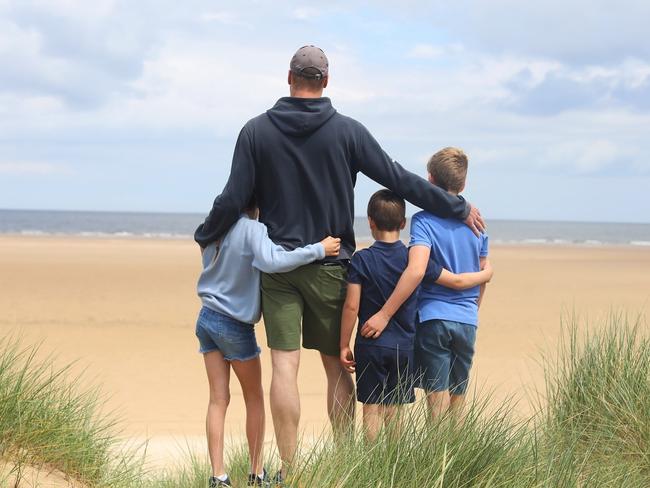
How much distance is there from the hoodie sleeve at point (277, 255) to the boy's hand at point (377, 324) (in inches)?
14.9

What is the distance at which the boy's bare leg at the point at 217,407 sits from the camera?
378 cm

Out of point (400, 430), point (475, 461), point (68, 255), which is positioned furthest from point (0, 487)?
point (68, 255)

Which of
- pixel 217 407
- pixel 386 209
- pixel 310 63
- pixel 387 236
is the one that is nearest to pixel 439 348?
pixel 387 236

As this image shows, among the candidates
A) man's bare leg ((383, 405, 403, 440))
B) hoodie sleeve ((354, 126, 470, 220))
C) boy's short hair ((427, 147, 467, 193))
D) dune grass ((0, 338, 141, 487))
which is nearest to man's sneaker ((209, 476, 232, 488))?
dune grass ((0, 338, 141, 487))

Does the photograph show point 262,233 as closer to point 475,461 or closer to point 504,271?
point 475,461

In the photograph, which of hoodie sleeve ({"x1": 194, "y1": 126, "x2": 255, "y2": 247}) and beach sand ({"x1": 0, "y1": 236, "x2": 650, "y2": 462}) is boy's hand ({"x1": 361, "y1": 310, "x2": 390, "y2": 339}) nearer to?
hoodie sleeve ({"x1": 194, "y1": 126, "x2": 255, "y2": 247})

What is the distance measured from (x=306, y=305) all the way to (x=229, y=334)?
37 centimetres

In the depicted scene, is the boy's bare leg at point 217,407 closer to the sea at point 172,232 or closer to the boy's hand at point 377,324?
the boy's hand at point 377,324

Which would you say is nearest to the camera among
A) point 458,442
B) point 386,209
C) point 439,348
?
point 458,442

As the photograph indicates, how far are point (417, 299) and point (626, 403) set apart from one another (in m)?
1.25

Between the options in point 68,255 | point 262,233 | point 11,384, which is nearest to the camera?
point 262,233

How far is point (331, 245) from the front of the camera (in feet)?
11.9

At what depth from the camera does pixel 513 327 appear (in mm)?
13023

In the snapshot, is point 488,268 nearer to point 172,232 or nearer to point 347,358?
point 347,358
